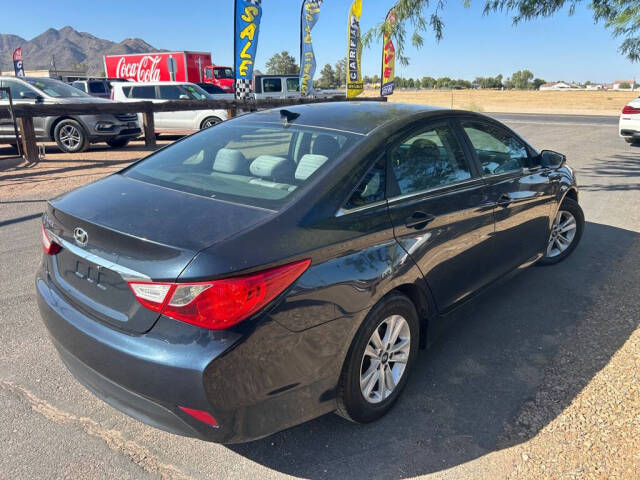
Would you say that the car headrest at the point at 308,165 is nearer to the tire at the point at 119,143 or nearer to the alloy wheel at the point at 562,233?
the alloy wheel at the point at 562,233

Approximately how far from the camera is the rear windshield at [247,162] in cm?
260

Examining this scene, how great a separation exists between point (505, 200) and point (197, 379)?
2.67 metres

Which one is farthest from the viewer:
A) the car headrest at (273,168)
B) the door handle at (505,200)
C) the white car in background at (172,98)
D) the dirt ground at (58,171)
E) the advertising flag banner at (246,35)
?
the white car in background at (172,98)

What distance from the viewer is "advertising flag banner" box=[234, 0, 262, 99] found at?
12148mm

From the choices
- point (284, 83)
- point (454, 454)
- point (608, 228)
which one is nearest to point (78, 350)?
point (454, 454)

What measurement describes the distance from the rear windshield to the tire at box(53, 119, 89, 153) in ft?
31.6

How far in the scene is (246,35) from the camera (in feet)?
40.6

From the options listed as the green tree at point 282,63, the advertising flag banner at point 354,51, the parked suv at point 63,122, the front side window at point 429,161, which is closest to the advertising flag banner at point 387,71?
the advertising flag banner at point 354,51

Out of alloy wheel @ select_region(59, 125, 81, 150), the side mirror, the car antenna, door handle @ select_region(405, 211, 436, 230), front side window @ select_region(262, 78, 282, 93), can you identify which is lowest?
alloy wheel @ select_region(59, 125, 81, 150)

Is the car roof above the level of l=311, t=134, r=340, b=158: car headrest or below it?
above

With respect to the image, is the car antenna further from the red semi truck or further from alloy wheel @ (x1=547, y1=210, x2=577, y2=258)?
the red semi truck

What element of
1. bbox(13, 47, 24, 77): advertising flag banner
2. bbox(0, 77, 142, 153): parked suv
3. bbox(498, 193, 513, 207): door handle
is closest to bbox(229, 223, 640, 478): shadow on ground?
bbox(498, 193, 513, 207): door handle

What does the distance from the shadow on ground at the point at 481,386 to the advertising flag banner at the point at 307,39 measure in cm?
1305

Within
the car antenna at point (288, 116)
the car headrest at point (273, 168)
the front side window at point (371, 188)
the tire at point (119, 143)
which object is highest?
the car antenna at point (288, 116)
